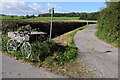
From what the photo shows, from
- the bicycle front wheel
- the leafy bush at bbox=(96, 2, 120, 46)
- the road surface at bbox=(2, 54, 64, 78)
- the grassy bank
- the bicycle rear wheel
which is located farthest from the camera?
the leafy bush at bbox=(96, 2, 120, 46)

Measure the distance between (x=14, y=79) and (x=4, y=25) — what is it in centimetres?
827

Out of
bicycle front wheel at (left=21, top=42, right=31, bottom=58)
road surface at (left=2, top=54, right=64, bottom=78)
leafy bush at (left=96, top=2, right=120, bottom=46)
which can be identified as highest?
leafy bush at (left=96, top=2, right=120, bottom=46)

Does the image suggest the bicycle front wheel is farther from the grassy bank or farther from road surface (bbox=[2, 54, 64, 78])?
road surface (bbox=[2, 54, 64, 78])

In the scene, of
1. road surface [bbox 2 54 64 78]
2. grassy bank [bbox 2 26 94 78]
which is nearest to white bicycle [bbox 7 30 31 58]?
grassy bank [bbox 2 26 94 78]

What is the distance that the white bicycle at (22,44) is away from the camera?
6.75m

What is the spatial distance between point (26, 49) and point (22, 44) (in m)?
0.66

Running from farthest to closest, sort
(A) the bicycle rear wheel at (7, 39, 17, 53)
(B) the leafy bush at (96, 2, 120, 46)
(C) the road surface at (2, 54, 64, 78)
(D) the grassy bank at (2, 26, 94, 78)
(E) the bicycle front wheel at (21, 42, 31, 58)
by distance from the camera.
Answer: (B) the leafy bush at (96, 2, 120, 46)
(A) the bicycle rear wheel at (7, 39, 17, 53)
(E) the bicycle front wheel at (21, 42, 31, 58)
(D) the grassy bank at (2, 26, 94, 78)
(C) the road surface at (2, 54, 64, 78)

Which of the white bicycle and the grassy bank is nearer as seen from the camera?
the grassy bank

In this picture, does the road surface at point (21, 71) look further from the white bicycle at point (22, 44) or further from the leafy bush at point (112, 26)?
the leafy bush at point (112, 26)

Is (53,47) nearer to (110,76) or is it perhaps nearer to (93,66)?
(93,66)

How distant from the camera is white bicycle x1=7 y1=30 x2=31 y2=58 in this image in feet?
22.2

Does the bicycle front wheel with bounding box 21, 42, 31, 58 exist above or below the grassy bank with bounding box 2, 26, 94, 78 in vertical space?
above

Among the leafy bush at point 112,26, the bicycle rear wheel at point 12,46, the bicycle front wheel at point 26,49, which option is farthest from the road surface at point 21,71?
the leafy bush at point 112,26

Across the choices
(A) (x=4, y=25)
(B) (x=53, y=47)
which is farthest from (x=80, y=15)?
(B) (x=53, y=47)
